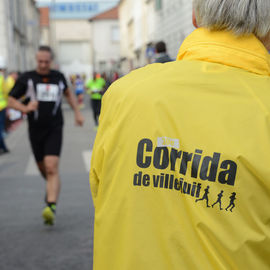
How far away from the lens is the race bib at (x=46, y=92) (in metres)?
6.14

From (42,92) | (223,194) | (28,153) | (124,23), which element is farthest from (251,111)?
(124,23)

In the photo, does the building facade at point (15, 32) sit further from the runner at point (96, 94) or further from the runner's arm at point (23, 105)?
the runner's arm at point (23, 105)

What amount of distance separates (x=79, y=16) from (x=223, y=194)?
87.0 m

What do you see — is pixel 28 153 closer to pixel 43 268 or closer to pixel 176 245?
pixel 43 268

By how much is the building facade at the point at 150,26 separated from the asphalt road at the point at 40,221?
241 centimetres

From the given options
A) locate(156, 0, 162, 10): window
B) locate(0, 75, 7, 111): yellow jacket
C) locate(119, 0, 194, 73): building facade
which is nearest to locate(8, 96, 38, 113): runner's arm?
locate(119, 0, 194, 73): building facade

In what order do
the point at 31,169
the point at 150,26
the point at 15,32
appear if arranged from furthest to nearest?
the point at 15,32, the point at 150,26, the point at 31,169

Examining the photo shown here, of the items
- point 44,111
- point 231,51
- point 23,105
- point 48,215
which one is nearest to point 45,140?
point 44,111

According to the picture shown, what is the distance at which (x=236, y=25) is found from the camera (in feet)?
5.28

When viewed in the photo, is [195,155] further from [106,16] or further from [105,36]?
[106,16]

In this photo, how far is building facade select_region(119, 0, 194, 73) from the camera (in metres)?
21.8

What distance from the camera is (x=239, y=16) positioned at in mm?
1602

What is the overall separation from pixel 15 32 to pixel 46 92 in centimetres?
3123

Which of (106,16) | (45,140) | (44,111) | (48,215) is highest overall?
(44,111)
